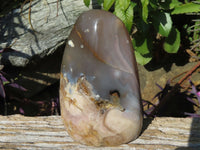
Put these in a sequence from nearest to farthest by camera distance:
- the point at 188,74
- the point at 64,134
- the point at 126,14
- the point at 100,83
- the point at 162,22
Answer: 1. the point at 100,83
2. the point at 64,134
3. the point at 126,14
4. the point at 162,22
5. the point at 188,74

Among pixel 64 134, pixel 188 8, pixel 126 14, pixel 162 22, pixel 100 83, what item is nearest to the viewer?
pixel 100 83

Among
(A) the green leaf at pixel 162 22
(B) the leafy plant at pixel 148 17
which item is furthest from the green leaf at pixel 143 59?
(A) the green leaf at pixel 162 22

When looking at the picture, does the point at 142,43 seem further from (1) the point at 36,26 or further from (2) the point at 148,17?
(1) the point at 36,26

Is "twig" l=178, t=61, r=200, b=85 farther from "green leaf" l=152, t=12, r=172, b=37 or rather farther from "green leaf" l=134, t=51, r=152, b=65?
"green leaf" l=152, t=12, r=172, b=37

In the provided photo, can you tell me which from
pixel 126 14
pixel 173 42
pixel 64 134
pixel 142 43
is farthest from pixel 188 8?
pixel 64 134

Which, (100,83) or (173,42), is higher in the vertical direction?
(100,83)

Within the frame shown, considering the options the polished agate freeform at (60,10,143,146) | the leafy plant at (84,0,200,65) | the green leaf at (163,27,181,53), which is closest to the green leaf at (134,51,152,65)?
the leafy plant at (84,0,200,65)

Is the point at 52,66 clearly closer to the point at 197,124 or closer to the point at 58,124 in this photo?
the point at 58,124
